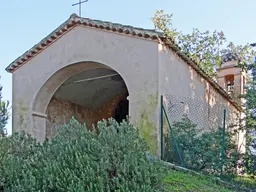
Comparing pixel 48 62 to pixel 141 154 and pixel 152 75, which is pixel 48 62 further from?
pixel 141 154

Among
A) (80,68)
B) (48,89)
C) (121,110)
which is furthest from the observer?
(121,110)

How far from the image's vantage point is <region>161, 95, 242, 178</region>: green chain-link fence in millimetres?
9695

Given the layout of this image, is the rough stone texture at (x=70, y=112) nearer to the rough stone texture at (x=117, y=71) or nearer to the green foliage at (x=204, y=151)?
the rough stone texture at (x=117, y=71)

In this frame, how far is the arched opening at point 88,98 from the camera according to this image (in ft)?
44.5

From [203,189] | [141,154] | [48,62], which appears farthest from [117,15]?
[141,154]

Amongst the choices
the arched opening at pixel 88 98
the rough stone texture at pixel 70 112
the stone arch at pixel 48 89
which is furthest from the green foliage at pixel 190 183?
the rough stone texture at pixel 70 112

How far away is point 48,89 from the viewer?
509 inches

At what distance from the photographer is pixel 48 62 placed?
1261 centimetres

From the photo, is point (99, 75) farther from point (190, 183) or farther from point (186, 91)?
point (190, 183)

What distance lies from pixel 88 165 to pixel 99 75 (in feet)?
28.6

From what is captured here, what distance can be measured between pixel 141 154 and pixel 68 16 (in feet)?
26.7

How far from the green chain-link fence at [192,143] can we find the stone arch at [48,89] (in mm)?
2974

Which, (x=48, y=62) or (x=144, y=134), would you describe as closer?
(x=144, y=134)

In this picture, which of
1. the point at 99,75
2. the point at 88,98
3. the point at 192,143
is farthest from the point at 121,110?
the point at 192,143
